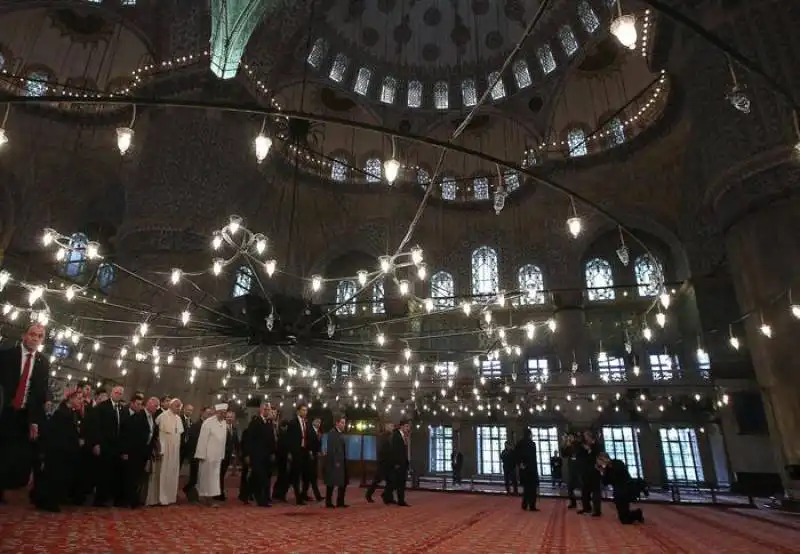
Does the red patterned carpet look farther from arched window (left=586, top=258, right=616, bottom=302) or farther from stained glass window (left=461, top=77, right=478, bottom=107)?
stained glass window (left=461, top=77, right=478, bottom=107)

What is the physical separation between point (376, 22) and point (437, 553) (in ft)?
75.0

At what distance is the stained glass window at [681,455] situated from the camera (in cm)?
1758

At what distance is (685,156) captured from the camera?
17.3 metres

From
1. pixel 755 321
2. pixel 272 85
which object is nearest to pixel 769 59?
pixel 755 321

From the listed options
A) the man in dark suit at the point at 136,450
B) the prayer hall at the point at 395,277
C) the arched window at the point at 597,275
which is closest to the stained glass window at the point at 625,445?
the prayer hall at the point at 395,277

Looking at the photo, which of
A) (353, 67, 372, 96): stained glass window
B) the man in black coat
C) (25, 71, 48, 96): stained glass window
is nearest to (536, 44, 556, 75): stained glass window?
(353, 67, 372, 96): stained glass window

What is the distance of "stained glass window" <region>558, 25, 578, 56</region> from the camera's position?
19.6 meters

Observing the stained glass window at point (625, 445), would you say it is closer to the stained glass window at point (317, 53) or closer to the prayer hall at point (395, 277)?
the prayer hall at point (395, 277)

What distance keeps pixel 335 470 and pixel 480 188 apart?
58.4 ft

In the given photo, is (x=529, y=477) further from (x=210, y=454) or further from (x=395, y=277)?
(x=210, y=454)

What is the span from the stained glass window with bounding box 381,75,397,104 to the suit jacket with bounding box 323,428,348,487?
19.0m

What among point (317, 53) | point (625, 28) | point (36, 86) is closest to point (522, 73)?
point (317, 53)

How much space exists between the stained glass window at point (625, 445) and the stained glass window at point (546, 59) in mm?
15564

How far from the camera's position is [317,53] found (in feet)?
67.4
